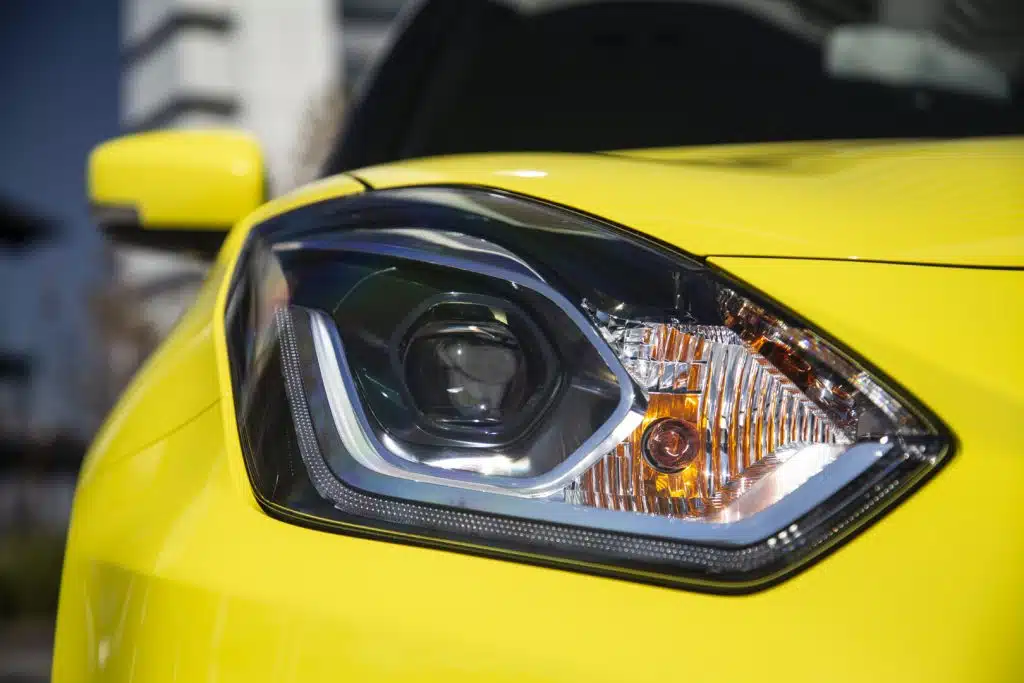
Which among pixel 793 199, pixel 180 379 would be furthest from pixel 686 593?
pixel 180 379

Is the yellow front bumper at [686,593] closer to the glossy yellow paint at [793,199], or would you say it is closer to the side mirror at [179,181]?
the glossy yellow paint at [793,199]

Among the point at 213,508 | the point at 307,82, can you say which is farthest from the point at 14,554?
the point at 213,508

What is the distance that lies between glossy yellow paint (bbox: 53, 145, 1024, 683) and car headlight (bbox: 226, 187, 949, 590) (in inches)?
0.8

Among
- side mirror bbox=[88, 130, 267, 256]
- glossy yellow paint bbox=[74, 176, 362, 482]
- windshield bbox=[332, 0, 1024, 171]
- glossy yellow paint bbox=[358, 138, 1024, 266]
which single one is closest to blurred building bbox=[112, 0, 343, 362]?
windshield bbox=[332, 0, 1024, 171]

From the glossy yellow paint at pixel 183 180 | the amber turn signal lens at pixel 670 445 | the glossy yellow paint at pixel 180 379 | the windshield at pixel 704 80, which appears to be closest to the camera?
the amber turn signal lens at pixel 670 445

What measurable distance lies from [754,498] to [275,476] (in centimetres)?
35

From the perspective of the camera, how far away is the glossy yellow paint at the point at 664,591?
724 mm

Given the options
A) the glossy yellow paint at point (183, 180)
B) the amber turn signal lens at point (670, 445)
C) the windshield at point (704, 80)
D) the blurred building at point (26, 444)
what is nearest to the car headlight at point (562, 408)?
the amber turn signal lens at point (670, 445)

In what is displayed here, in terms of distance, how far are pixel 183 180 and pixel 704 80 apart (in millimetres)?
822

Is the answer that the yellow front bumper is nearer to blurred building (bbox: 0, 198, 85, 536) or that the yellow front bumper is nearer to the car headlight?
the car headlight

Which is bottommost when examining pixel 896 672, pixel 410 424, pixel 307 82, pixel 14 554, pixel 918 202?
pixel 14 554

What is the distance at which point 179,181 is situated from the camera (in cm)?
172

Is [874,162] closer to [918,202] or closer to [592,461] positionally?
[918,202]

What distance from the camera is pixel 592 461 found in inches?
34.2
